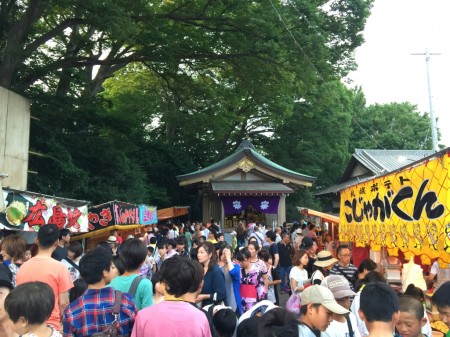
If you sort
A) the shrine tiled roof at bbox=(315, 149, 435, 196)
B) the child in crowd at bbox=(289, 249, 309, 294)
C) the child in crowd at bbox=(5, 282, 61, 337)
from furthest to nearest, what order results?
1. the shrine tiled roof at bbox=(315, 149, 435, 196)
2. the child in crowd at bbox=(289, 249, 309, 294)
3. the child in crowd at bbox=(5, 282, 61, 337)

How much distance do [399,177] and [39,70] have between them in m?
11.5

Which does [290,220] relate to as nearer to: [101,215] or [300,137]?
[300,137]

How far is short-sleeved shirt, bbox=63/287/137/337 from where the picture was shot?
10.3 feet

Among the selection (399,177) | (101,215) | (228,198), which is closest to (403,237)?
(399,177)

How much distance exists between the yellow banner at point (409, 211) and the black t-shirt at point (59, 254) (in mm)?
4911

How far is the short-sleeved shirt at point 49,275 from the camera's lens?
3875 millimetres

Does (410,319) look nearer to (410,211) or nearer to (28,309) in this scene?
(28,309)

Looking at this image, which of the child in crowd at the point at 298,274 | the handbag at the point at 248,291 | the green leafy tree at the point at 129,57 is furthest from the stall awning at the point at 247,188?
the handbag at the point at 248,291

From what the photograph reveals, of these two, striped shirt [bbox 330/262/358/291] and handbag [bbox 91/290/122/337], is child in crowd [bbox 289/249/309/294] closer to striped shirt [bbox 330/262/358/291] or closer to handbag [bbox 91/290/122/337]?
striped shirt [bbox 330/262/358/291]

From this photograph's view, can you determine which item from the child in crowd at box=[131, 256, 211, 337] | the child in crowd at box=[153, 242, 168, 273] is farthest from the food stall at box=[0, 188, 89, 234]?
the child in crowd at box=[131, 256, 211, 337]

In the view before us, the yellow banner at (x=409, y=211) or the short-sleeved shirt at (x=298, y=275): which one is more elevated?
the yellow banner at (x=409, y=211)

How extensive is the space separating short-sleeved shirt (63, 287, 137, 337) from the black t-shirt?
3322 millimetres

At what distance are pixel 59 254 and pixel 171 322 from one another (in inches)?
168

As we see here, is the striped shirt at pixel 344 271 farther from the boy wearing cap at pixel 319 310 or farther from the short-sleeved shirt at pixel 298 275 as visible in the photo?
the boy wearing cap at pixel 319 310
